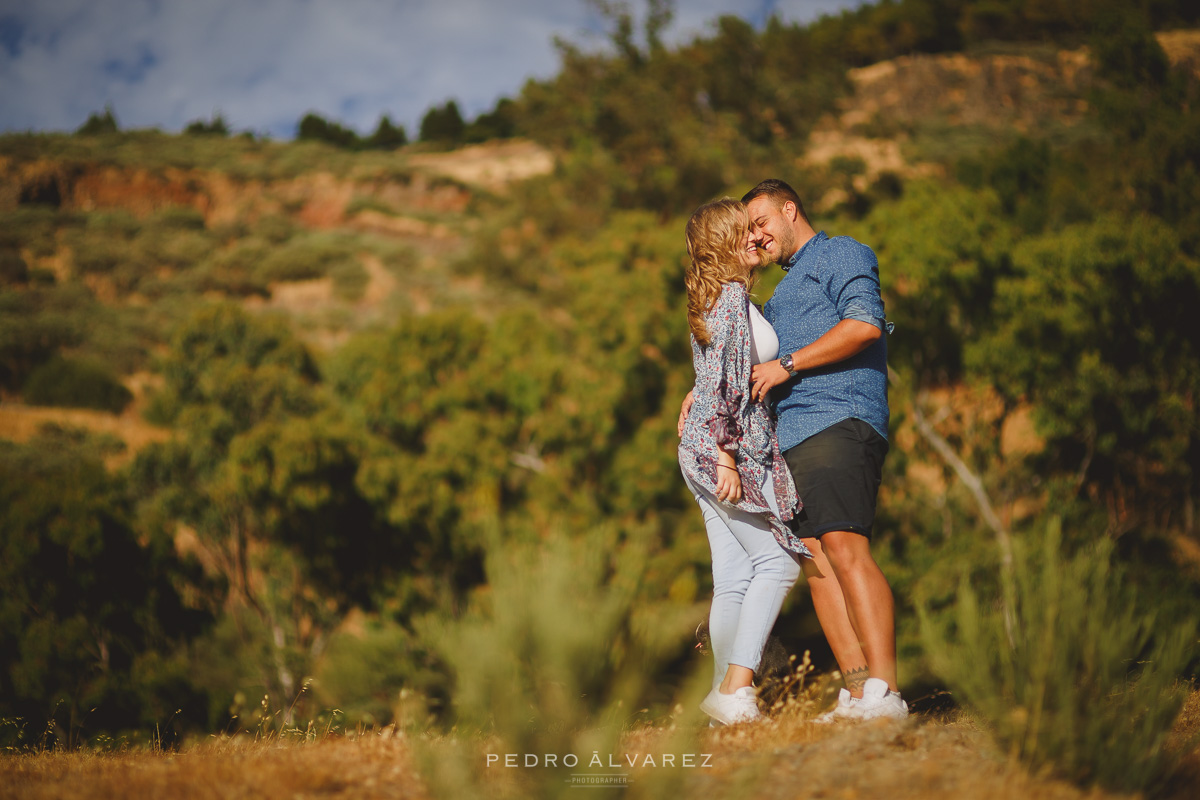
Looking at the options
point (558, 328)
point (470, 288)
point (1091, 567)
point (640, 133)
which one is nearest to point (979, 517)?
point (558, 328)

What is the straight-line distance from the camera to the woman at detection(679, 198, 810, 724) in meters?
2.67

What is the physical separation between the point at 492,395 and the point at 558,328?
201cm

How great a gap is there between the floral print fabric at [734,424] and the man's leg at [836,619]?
0.34 ft

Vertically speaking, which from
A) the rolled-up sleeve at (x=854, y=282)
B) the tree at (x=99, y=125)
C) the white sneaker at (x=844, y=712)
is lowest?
the white sneaker at (x=844, y=712)

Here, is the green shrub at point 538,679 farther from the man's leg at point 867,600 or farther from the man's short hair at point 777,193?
the man's short hair at point 777,193

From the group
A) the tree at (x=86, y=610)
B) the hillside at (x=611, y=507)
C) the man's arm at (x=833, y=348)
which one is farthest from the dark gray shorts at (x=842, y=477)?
the tree at (x=86, y=610)

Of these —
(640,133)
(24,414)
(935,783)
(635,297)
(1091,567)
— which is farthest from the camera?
(640,133)

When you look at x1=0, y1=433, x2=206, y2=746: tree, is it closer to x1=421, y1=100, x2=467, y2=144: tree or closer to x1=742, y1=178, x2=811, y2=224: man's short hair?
x1=742, y1=178, x2=811, y2=224: man's short hair

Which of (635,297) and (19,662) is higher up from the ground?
(635,297)

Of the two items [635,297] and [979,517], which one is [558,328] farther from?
[979,517]

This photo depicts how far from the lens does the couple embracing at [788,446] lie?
263 centimetres

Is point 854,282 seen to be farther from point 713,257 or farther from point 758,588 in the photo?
point 758,588

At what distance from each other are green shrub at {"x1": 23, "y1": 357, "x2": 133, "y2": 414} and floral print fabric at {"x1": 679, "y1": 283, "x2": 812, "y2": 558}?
24.3 metres

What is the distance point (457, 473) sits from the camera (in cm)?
1425
